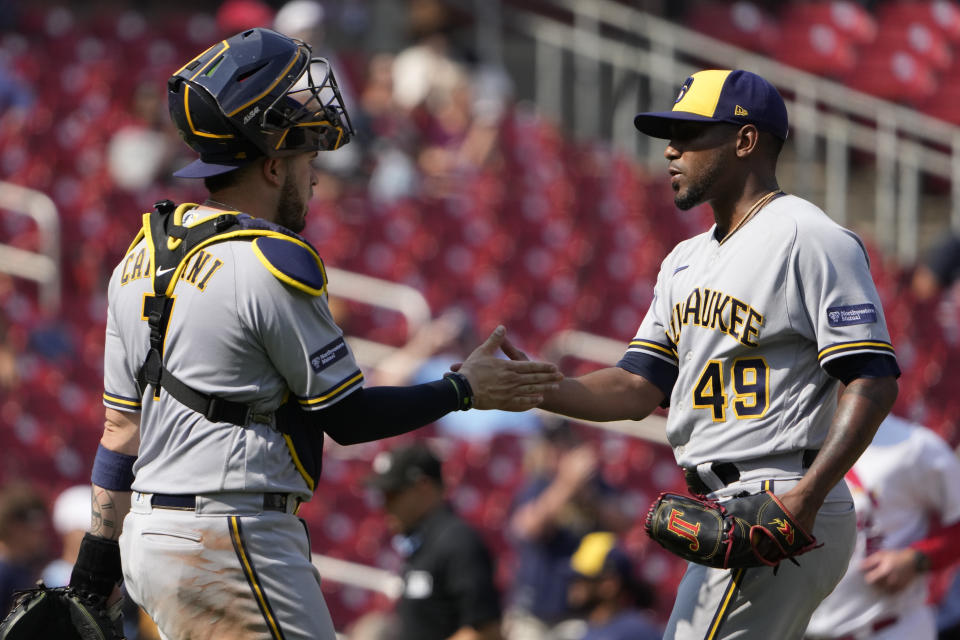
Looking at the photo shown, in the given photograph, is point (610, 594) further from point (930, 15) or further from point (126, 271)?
point (930, 15)

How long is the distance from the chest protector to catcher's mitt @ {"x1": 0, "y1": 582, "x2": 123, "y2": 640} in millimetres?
593

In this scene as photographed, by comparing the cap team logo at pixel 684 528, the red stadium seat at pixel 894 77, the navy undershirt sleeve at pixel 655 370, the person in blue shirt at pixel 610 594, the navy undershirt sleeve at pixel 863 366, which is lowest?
the person in blue shirt at pixel 610 594

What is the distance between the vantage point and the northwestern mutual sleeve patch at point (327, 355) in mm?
3309

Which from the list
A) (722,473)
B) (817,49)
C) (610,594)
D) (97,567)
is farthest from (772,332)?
(817,49)

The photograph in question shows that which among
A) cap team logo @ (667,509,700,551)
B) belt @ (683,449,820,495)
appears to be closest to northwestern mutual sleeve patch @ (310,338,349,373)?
cap team logo @ (667,509,700,551)

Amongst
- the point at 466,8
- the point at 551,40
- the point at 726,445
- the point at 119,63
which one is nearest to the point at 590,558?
the point at 726,445

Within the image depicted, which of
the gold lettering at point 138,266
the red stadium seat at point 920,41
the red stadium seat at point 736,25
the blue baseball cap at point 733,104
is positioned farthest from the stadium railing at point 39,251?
the red stadium seat at point 920,41

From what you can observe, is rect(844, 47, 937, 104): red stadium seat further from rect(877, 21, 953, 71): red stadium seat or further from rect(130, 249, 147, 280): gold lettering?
rect(130, 249, 147, 280): gold lettering

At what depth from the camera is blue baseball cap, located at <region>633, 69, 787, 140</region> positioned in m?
3.71

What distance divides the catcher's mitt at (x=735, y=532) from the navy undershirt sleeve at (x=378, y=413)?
659mm

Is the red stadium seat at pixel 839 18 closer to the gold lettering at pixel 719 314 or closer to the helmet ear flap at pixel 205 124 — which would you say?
the gold lettering at pixel 719 314

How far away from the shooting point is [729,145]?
12.3 ft

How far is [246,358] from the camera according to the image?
10.9 ft

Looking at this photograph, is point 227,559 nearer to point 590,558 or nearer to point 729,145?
point 729,145
